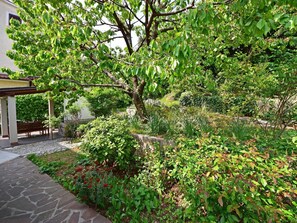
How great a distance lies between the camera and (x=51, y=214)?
11.3ft

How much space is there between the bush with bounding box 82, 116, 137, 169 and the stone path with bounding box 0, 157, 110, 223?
1145 mm

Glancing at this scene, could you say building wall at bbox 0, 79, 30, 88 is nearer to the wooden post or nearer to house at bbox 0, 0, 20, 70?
the wooden post

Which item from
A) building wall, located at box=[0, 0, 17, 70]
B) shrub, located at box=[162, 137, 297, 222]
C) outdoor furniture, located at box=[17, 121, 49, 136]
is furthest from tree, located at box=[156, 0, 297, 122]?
building wall, located at box=[0, 0, 17, 70]

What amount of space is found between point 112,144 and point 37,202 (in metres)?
1.97

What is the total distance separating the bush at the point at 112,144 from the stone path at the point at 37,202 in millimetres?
1145

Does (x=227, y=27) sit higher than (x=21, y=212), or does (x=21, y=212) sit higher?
(x=227, y=27)

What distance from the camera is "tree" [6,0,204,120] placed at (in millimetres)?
3768

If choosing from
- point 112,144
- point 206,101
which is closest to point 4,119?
point 112,144

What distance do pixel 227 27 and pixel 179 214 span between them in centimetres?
418

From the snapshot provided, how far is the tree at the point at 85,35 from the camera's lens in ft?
12.4

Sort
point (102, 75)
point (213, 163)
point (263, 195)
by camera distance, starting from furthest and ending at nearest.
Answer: point (102, 75)
point (213, 163)
point (263, 195)

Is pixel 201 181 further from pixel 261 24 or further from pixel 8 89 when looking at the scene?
pixel 8 89

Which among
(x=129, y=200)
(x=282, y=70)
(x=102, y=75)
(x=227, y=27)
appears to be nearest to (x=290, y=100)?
(x=282, y=70)

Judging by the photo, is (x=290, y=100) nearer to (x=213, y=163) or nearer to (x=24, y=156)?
(x=213, y=163)
